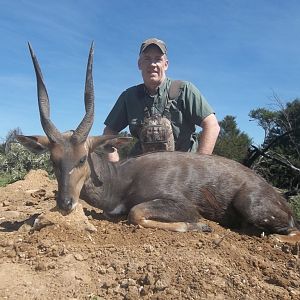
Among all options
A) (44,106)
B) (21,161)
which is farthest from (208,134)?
(21,161)

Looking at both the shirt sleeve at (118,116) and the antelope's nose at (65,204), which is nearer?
the antelope's nose at (65,204)

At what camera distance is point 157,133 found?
24.5 ft

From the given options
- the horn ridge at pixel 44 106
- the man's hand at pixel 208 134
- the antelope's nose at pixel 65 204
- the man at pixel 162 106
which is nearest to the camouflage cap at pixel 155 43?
the man at pixel 162 106

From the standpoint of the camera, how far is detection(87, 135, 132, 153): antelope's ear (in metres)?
6.12

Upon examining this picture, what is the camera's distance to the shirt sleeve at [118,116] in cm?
797

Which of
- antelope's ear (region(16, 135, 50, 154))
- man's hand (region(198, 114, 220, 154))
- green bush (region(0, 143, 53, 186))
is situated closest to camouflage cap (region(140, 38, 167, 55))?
man's hand (region(198, 114, 220, 154))

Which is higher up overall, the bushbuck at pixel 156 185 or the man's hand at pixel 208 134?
the man's hand at pixel 208 134

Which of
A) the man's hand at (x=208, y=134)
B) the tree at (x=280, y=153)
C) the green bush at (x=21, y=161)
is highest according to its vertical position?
the man's hand at (x=208, y=134)

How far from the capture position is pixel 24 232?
5340 millimetres

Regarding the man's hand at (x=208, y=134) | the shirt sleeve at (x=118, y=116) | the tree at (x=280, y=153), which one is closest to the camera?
the man's hand at (x=208, y=134)

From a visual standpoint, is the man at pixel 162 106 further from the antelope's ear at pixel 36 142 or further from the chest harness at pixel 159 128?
the antelope's ear at pixel 36 142

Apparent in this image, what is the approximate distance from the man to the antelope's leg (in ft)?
5.95

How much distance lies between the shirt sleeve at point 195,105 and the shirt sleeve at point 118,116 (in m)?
1.00

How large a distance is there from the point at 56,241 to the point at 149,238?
2.92 ft
